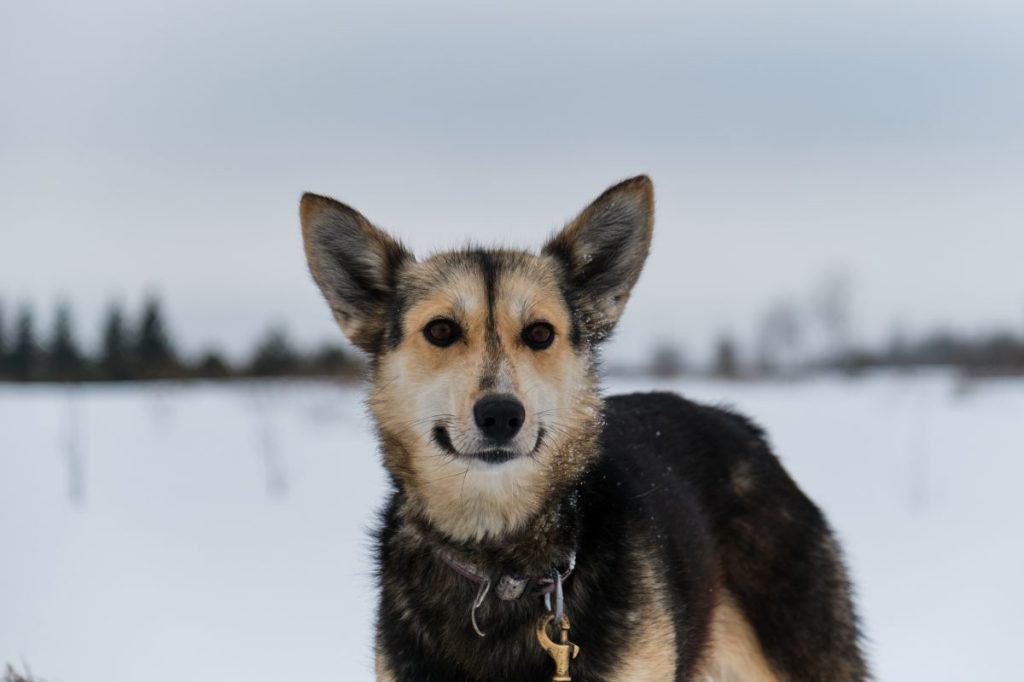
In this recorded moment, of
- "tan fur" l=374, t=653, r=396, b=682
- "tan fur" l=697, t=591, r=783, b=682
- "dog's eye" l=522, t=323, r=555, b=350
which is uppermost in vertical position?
"dog's eye" l=522, t=323, r=555, b=350

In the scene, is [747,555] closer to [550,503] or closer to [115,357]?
[550,503]

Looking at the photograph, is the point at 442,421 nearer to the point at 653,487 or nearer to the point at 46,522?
the point at 653,487

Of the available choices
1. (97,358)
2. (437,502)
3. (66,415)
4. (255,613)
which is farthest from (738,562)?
(97,358)

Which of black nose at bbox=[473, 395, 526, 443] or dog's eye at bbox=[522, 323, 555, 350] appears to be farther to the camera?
dog's eye at bbox=[522, 323, 555, 350]

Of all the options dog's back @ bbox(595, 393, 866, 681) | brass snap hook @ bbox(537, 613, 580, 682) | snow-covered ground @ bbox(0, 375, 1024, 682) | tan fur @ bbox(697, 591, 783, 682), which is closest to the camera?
brass snap hook @ bbox(537, 613, 580, 682)

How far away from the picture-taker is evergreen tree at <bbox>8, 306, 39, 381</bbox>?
733 inches

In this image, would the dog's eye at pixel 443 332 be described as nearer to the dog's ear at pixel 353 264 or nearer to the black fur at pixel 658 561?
the dog's ear at pixel 353 264

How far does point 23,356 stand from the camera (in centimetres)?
1917

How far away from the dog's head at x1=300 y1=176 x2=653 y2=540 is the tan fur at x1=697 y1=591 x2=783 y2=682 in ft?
4.53

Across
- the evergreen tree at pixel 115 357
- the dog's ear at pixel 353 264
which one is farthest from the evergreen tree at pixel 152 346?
the dog's ear at pixel 353 264

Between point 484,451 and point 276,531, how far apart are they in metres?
8.18

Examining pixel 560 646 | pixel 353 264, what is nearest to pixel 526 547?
pixel 560 646

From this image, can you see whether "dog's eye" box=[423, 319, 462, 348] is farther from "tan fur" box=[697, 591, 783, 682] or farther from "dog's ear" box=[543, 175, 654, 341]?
"tan fur" box=[697, 591, 783, 682]

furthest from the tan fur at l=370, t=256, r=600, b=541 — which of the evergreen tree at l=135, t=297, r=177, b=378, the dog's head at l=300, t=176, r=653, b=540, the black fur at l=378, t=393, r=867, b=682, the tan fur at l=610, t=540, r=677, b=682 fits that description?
the evergreen tree at l=135, t=297, r=177, b=378
